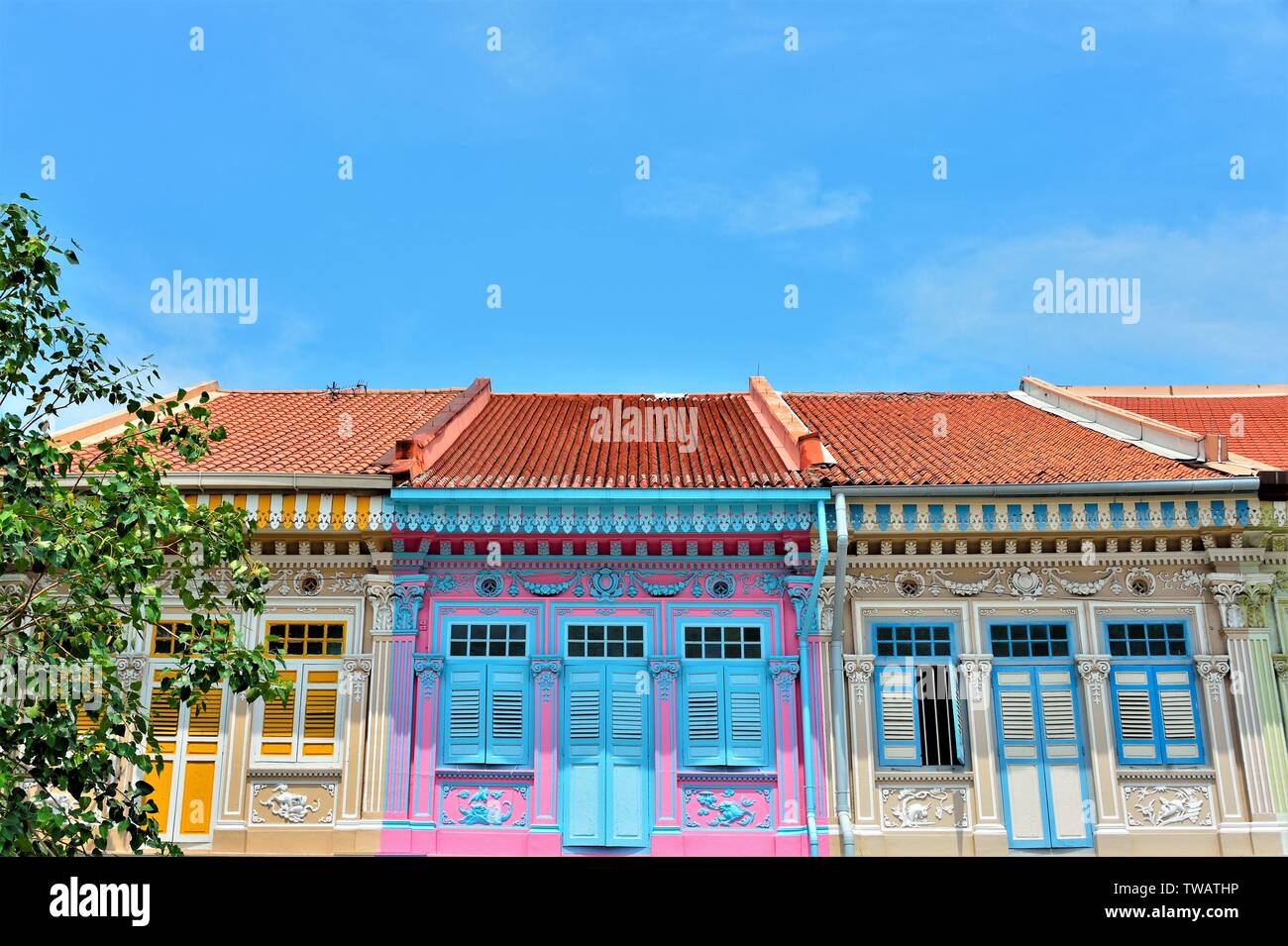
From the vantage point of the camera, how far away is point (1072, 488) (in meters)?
11.8

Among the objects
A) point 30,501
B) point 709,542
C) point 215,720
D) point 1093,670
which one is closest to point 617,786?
point 709,542

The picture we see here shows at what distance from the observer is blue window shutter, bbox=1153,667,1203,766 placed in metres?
11.8

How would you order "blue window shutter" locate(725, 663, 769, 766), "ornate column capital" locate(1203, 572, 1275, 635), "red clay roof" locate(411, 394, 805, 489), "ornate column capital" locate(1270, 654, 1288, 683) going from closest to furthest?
"blue window shutter" locate(725, 663, 769, 766)
"ornate column capital" locate(1270, 654, 1288, 683)
"ornate column capital" locate(1203, 572, 1275, 635)
"red clay roof" locate(411, 394, 805, 489)

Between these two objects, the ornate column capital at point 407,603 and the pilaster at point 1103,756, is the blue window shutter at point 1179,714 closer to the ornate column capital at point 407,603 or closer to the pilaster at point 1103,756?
the pilaster at point 1103,756

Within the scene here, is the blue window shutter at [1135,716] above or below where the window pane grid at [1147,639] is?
below

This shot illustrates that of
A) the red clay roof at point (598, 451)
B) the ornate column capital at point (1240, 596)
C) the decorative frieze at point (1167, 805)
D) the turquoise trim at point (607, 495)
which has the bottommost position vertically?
the decorative frieze at point (1167, 805)

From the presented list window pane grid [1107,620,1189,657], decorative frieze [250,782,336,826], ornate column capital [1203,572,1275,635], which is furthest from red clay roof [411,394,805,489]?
ornate column capital [1203,572,1275,635]

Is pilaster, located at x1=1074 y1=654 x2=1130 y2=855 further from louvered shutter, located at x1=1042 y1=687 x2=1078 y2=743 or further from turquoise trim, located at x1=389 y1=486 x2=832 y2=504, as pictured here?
turquoise trim, located at x1=389 y1=486 x2=832 y2=504

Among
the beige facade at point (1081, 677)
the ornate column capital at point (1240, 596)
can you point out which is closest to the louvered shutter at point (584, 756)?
the beige facade at point (1081, 677)

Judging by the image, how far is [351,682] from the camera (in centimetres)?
1198

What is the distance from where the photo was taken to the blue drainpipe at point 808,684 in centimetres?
1146

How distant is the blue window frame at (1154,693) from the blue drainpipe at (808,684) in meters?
3.12

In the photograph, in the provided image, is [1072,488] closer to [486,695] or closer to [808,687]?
[808,687]

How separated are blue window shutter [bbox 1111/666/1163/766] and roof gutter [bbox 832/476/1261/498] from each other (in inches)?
74.0
